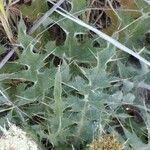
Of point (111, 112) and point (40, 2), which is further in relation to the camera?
point (40, 2)

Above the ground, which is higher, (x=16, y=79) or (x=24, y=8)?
(x=24, y=8)

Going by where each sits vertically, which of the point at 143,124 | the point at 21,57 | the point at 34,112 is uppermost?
the point at 21,57

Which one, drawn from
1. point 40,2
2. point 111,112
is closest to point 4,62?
point 40,2

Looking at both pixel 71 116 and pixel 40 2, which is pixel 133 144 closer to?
pixel 71 116

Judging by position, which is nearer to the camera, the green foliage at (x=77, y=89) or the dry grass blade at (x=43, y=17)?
the green foliage at (x=77, y=89)

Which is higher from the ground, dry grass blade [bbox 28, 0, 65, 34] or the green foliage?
dry grass blade [bbox 28, 0, 65, 34]

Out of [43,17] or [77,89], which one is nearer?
[77,89]

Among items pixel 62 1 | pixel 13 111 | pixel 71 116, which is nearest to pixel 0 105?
pixel 13 111

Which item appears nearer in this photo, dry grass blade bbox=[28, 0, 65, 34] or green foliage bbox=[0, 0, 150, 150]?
green foliage bbox=[0, 0, 150, 150]

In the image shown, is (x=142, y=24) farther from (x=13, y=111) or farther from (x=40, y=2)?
(x=13, y=111)

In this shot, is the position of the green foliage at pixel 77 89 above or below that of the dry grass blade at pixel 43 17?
below
